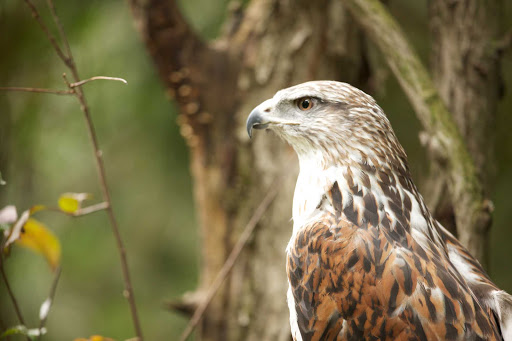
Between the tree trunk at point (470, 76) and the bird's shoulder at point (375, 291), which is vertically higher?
the tree trunk at point (470, 76)

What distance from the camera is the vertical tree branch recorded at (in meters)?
Result: 2.94

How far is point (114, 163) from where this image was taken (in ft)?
21.7

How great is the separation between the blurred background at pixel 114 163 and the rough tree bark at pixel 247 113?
0.65 m

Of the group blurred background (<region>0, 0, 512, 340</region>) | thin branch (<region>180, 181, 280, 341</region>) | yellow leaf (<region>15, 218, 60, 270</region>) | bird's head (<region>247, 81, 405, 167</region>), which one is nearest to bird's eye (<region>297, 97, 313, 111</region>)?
bird's head (<region>247, 81, 405, 167</region>)

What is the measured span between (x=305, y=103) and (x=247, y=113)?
4.70 ft

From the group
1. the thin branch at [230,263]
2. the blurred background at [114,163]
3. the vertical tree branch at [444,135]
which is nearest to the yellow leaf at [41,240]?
the thin branch at [230,263]

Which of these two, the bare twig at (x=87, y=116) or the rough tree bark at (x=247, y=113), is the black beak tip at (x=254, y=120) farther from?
the rough tree bark at (x=247, y=113)

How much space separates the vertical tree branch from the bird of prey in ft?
0.85

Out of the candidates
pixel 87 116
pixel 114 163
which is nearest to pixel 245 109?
pixel 87 116

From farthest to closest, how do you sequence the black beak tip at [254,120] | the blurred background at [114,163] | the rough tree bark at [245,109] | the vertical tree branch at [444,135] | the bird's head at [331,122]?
the blurred background at [114,163] < the rough tree bark at [245,109] < the vertical tree branch at [444,135] < the black beak tip at [254,120] < the bird's head at [331,122]

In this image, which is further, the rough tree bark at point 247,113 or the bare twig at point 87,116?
the rough tree bark at point 247,113

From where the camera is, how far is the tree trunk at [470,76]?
3293 millimetres

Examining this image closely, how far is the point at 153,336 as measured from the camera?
684cm

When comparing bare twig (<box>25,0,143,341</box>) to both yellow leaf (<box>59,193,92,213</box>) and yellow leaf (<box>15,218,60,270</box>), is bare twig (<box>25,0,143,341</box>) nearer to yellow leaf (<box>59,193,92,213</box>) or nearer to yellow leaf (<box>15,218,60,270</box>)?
yellow leaf (<box>59,193,92,213</box>)
